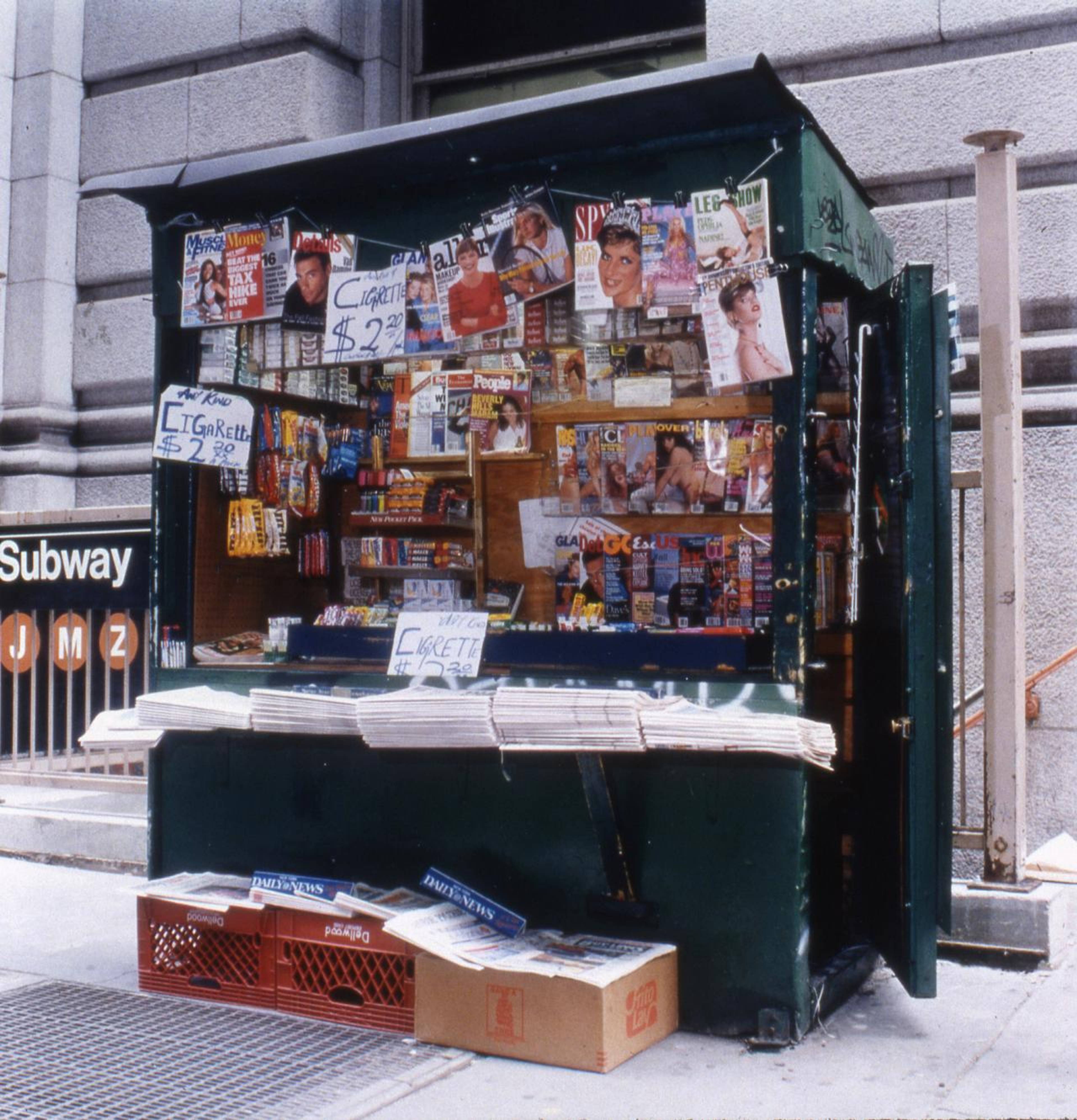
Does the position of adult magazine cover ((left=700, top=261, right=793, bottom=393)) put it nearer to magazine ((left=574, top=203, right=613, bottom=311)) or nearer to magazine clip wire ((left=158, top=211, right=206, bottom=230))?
magazine ((left=574, top=203, right=613, bottom=311))

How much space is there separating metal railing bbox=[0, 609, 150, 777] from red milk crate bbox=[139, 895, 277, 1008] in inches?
77.3

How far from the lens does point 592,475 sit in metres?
5.23

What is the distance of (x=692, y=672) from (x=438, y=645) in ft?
3.07

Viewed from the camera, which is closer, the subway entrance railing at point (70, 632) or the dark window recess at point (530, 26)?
the subway entrance railing at point (70, 632)

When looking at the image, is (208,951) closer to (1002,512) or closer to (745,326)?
(745,326)

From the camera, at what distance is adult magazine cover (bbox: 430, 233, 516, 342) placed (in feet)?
15.0

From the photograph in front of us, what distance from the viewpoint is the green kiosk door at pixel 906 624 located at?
4035 millimetres

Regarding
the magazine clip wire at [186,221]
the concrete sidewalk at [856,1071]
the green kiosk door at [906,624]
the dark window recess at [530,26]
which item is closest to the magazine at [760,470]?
the green kiosk door at [906,624]

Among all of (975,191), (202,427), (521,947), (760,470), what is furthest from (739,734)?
(975,191)

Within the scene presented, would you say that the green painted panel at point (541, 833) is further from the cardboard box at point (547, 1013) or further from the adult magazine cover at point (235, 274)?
the adult magazine cover at point (235, 274)

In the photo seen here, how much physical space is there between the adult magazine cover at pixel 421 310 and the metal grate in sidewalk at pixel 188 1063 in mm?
2369

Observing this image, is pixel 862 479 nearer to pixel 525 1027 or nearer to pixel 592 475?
pixel 592 475

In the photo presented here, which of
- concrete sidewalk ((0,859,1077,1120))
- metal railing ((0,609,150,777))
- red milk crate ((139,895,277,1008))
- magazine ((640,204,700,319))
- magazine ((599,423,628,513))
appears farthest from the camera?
metal railing ((0,609,150,777))

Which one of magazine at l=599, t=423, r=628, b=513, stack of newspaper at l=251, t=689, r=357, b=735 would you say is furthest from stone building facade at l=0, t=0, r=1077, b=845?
stack of newspaper at l=251, t=689, r=357, b=735
